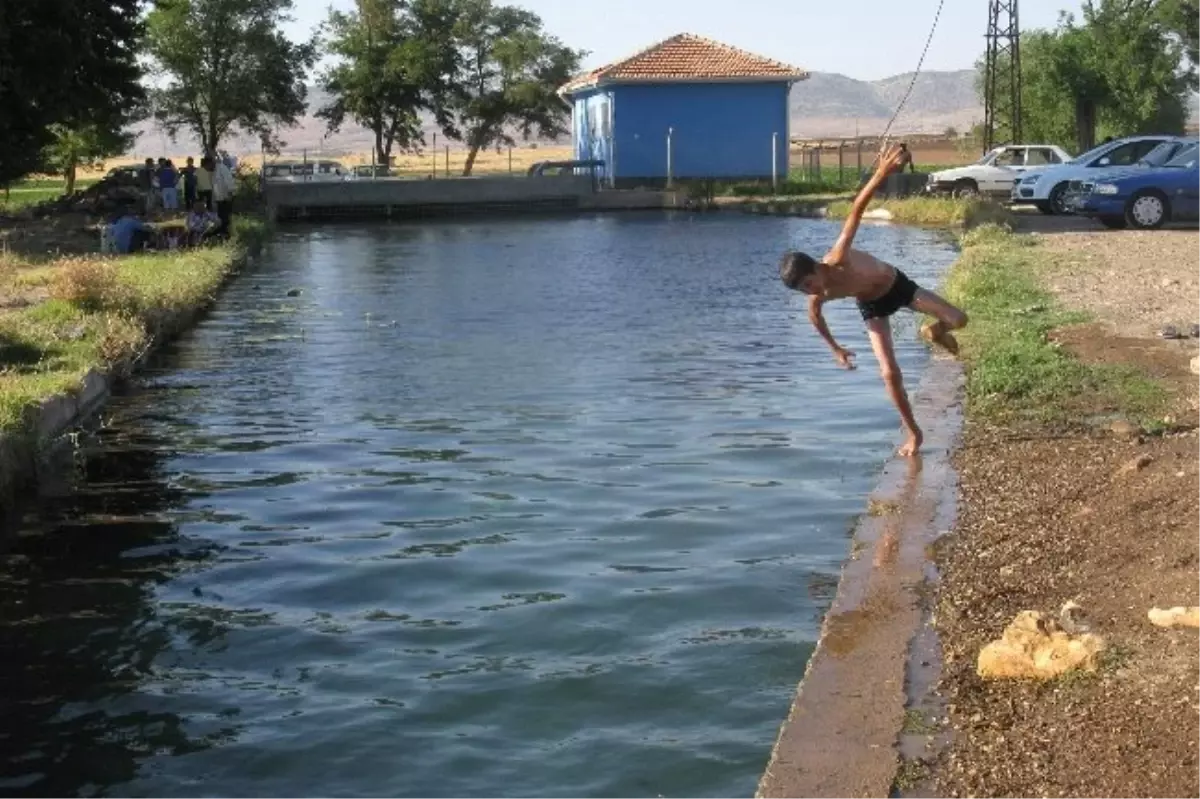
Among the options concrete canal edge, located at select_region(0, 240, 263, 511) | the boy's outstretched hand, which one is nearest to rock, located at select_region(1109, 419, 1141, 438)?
the boy's outstretched hand

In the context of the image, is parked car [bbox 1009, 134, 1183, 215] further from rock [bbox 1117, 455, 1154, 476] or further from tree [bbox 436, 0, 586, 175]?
tree [bbox 436, 0, 586, 175]

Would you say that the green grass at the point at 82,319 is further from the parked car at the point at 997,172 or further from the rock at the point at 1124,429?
the parked car at the point at 997,172

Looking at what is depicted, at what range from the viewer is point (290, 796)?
6199 mm

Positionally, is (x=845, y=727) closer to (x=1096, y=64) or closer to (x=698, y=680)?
(x=698, y=680)

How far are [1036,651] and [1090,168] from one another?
27452mm

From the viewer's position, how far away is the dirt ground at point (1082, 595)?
502cm

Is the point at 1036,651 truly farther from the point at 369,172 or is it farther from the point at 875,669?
the point at 369,172

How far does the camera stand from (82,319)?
16609 millimetres

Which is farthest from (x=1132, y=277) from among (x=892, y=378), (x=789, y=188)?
(x=789, y=188)

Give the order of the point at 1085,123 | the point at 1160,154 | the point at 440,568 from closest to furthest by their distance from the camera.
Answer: the point at 440,568 → the point at 1160,154 → the point at 1085,123

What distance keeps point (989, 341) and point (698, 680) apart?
26.5 ft

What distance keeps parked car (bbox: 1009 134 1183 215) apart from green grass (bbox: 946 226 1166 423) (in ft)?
38.2

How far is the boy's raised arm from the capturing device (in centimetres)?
961

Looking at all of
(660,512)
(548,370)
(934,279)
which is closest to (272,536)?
(660,512)
